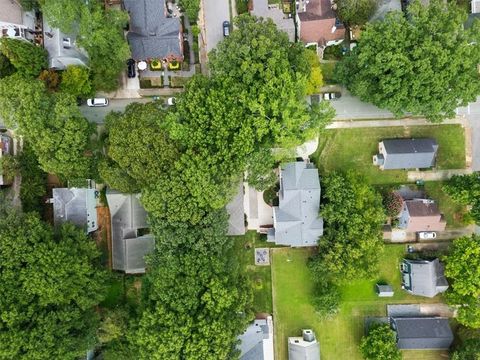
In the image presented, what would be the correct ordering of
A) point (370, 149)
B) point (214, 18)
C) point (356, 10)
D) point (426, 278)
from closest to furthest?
point (356, 10) < point (426, 278) < point (214, 18) < point (370, 149)

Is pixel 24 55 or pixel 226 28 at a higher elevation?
pixel 226 28

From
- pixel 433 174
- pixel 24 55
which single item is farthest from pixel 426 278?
pixel 24 55

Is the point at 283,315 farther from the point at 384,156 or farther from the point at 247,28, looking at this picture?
the point at 247,28

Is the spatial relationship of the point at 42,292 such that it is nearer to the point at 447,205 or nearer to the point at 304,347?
the point at 304,347

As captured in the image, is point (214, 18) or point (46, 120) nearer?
point (46, 120)

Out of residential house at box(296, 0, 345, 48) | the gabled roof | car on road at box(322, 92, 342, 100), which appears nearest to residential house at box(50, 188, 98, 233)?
car on road at box(322, 92, 342, 100)

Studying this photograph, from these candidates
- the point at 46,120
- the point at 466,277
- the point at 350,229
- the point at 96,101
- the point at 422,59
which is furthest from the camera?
the point at 96,101

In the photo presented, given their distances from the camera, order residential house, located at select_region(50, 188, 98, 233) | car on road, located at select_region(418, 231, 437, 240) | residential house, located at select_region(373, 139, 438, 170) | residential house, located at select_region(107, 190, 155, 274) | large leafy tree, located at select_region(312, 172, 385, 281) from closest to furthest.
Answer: large leafy tree, located at select_region(312, 172, 385, 281) < residential house, located at select_region(50, 188, 98, 233) < residential house, located at select_region(373, 139, 438, 170) < residential house, located at select_region(107, 190, 155, 274) < car on road, located at select_region(418, 231, 437, 240)

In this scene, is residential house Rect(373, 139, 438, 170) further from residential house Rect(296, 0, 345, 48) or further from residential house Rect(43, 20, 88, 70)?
residential house Rect(43, 20, 88, 70)
